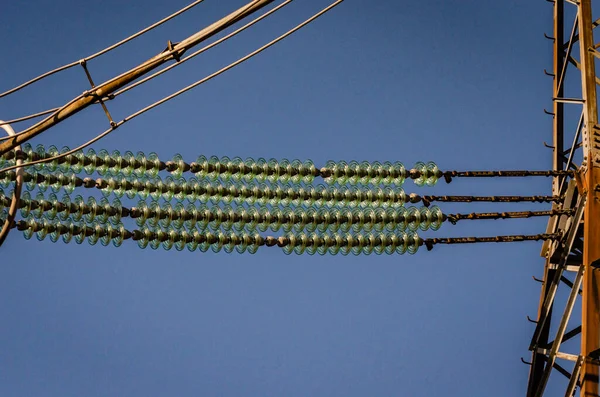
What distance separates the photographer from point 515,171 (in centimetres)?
2320

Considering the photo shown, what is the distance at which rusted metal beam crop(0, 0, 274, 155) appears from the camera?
16.9m

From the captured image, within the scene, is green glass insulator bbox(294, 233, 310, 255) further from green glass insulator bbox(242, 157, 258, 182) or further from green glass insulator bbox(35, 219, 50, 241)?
green glass insulator bbox(35, 219, 50, 241)

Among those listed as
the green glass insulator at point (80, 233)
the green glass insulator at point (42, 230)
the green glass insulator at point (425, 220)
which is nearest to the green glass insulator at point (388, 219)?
the green glass insulator at point (425, 220)

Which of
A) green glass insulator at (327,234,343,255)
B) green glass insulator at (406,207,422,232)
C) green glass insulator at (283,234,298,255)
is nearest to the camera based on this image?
green glass insulator at (283,234,298,255)

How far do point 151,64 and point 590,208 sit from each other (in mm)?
8687

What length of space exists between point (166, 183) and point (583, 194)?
6872 millimetres

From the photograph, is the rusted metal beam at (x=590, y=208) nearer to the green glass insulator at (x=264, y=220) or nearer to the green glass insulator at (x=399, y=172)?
the green glass insulator at (x=399, y=172)

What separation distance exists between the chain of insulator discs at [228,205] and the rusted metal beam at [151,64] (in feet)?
8.70

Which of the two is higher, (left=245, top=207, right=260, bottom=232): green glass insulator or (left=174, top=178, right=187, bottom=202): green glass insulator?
(left=174, top=178, right=187, bottom=202): green glass insulator

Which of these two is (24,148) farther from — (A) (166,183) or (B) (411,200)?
(B) (411,200)

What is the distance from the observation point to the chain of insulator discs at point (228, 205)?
804 inches

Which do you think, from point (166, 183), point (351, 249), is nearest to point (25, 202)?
point (166, 183)

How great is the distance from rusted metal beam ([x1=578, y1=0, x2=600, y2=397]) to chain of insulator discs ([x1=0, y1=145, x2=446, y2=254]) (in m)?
2.41

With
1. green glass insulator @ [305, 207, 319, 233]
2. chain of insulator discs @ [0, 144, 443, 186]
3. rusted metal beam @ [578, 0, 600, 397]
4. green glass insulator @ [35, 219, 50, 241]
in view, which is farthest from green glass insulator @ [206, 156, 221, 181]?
rusted metal beam @ [578, 0, 600, 397]
